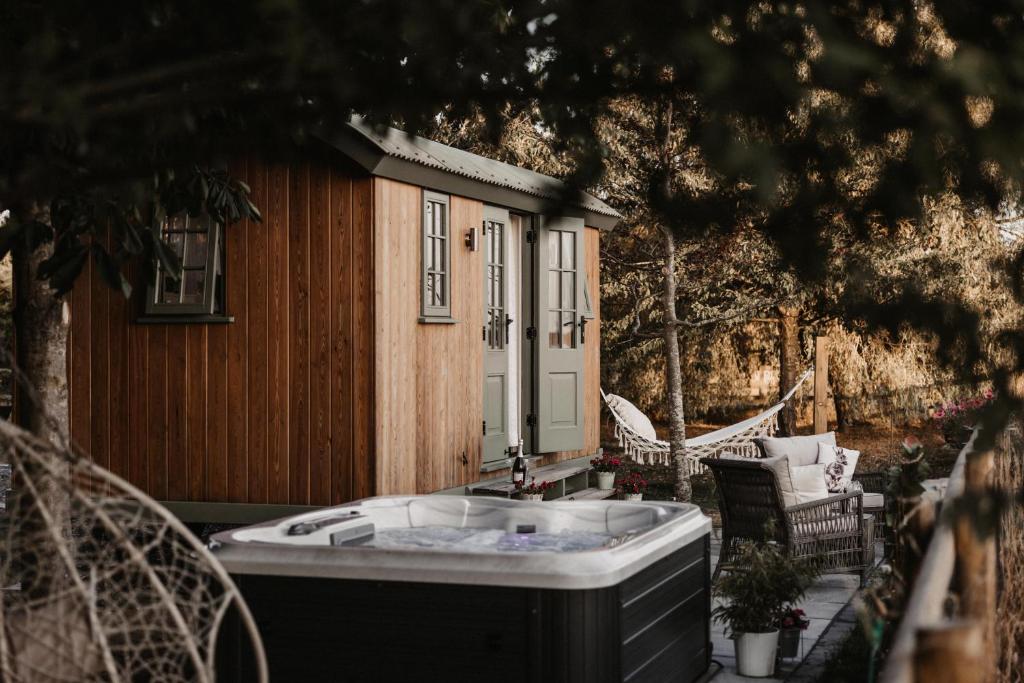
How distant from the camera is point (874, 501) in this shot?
7.56 meters

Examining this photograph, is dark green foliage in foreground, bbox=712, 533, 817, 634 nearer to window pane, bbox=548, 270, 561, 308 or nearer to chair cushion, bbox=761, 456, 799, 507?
chair cushion, bbox=761, 456, 799, 507

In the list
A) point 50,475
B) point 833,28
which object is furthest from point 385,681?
point 833,28

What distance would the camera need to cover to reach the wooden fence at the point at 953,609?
147 centimetres

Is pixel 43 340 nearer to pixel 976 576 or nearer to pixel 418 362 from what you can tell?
pixel 418 362

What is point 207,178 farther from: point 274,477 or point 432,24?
point 432,24

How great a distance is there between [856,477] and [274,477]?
3.91 m

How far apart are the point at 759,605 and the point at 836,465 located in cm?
284

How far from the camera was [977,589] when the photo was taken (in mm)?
2332

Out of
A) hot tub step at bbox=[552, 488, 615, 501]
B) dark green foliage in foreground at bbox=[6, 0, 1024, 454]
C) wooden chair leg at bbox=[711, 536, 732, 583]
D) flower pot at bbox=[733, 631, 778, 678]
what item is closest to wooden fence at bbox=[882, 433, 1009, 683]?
dark green foliage in foreground at bbox=[6, 0, 1024, 454]

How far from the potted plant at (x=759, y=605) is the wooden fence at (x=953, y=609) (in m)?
2.14

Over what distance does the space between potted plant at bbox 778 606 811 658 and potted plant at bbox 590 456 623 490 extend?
422 centimetres

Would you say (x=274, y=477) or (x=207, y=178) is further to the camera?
(x=274, y=477)

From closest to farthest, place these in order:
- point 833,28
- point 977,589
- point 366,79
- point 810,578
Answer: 1. point 833,28
2. point 366,79
3. point 977,589
4. point 810,578

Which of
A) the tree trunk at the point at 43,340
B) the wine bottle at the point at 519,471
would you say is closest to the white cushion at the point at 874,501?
the wine bottle at the point at 519,471
